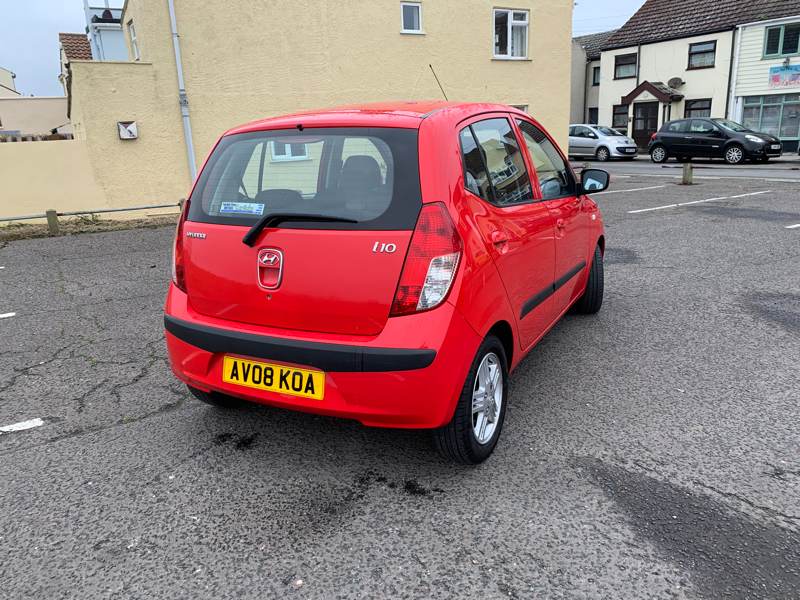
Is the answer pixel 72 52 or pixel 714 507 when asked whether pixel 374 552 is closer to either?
pixel 714 507

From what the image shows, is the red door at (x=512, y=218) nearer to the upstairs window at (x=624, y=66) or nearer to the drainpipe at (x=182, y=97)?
the drainpipe at (x=182, y=97)

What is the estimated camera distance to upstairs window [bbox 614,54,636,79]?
3312cm

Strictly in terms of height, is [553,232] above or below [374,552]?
above

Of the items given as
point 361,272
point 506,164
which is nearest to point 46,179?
point 506,164

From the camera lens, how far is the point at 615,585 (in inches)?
88.0

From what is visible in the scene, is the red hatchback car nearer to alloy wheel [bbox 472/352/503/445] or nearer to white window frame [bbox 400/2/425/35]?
alloy wheel [bbox 472/352/503/445]

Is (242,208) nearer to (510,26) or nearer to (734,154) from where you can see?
(510,26)

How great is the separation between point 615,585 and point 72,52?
1458 inches

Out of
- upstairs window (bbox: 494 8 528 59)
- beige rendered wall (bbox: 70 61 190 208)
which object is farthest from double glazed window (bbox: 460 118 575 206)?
upstairs window (bbox: 494 8 528 59)

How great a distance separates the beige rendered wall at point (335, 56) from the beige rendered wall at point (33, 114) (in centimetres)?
1610

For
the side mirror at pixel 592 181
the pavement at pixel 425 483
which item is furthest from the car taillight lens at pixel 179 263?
the side mirror at pixel 592 181

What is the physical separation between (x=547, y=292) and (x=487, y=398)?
1.04m

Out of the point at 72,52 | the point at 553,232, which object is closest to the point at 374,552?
Answer: the point at 553,232

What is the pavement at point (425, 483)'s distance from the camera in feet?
7.59
